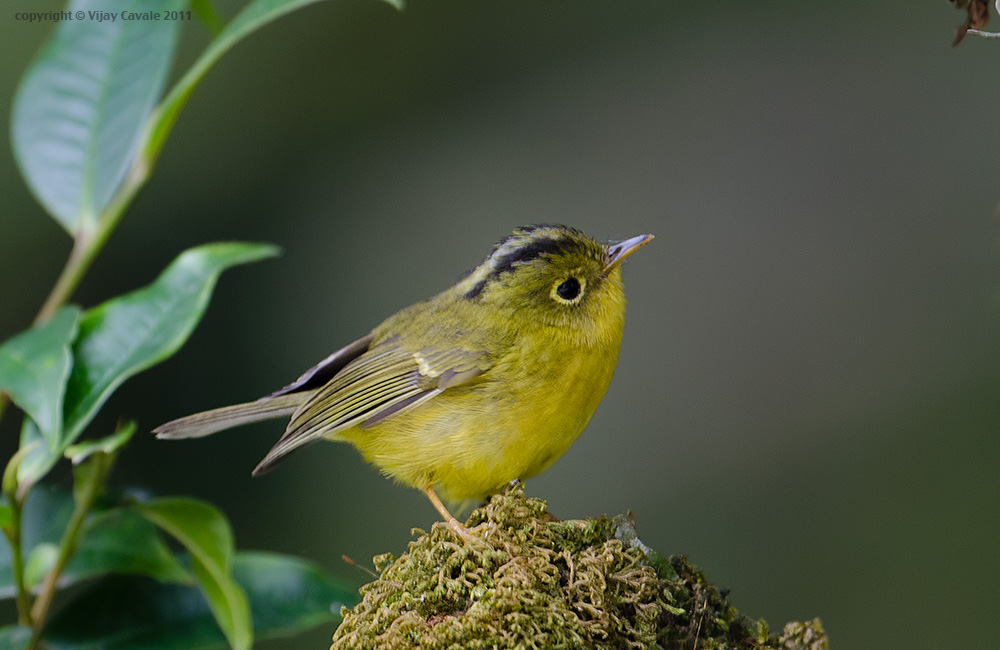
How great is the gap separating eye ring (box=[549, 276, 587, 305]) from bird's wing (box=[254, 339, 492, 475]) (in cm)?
25

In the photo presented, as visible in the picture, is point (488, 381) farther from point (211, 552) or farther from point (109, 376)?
point (109, 376)

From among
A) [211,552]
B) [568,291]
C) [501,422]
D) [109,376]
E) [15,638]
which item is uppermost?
[568,291]

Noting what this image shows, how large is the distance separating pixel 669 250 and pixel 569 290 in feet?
9.21

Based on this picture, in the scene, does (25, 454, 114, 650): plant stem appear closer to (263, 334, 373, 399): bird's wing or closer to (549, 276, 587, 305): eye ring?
(263, 334, 373, 399): bird's wing

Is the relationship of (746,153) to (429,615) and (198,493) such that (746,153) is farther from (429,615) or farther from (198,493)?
(429,615)

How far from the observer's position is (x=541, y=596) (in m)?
1.49

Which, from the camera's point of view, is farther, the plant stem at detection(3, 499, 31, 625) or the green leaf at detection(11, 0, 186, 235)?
the green leaf at detection(11, 0, 186, 235)

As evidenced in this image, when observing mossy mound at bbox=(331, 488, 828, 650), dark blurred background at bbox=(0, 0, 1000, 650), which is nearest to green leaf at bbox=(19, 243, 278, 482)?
mossy mound at bbox=(331, 488, 828, 650)

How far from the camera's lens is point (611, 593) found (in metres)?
1.54

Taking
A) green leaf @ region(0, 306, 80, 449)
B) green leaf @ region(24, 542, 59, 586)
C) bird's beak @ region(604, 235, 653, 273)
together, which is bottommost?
green leaf @ region(24, 542, 59, 586)

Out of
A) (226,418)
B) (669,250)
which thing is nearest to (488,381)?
(226,418)

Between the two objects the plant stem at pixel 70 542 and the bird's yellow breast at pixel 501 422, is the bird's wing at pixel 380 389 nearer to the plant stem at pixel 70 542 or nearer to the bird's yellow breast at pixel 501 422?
the bird's yellow breast at pixel 501 422

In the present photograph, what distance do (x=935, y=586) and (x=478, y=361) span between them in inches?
130

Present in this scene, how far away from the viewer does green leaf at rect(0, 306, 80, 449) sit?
1.66 m
